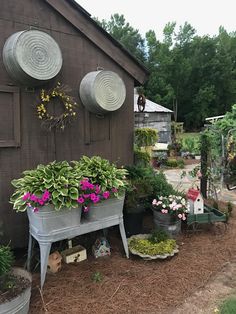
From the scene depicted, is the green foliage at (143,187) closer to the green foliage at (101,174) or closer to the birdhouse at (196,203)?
the birdhouse at (196,203)

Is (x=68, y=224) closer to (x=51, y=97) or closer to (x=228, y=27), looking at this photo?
(x=51, y=97)

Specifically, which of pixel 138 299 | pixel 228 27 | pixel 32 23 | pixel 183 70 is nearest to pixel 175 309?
pixel 138 299

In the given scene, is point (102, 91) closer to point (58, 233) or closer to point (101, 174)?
point (101, 174)

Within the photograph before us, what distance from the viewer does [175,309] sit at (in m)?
2.62

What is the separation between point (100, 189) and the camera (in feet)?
10.2

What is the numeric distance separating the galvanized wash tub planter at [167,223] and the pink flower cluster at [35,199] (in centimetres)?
190

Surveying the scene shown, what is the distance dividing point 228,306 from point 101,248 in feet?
5.17

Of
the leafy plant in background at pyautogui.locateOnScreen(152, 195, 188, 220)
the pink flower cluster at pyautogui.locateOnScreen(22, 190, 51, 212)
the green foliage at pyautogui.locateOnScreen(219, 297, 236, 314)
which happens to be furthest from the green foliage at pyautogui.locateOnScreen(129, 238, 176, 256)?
the pink flower cluster at pyautogui.locateOnScreen(22, 190, 51, 212)

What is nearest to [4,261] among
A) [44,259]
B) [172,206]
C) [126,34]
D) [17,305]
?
[17,305]

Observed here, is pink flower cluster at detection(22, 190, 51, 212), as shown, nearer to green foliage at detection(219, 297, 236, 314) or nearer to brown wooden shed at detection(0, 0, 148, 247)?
brown wooden shed at detection(0, 0, 148, 247)

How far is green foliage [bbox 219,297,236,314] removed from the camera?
2566 mm

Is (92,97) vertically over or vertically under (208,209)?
over

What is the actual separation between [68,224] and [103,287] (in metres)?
0.74

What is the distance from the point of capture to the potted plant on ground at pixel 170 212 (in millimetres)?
3990
